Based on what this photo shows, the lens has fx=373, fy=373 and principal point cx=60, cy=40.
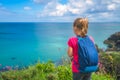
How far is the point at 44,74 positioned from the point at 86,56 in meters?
4.54

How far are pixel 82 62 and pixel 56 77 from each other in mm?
3361

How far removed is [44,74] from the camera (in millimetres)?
12234

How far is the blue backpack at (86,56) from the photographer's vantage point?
7.90 m

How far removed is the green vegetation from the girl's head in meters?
3.02

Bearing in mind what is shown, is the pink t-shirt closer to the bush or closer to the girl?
the girl

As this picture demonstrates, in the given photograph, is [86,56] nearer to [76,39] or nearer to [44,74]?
[76,39]

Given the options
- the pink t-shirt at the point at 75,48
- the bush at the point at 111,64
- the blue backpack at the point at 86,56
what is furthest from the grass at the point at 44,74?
the blue backpack at the point at 86,56

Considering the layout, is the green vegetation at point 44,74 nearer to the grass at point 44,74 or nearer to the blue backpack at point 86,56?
the grass at point 44,74

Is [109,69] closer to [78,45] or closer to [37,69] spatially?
[37,69]

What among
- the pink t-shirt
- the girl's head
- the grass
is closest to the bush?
the grass

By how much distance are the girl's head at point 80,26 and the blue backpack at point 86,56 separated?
4.6 inches

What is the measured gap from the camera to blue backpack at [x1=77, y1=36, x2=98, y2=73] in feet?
25.9

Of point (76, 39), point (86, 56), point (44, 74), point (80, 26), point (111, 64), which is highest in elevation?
point (80, 26)

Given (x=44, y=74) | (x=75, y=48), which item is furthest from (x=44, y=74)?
(x=75, y=48)
